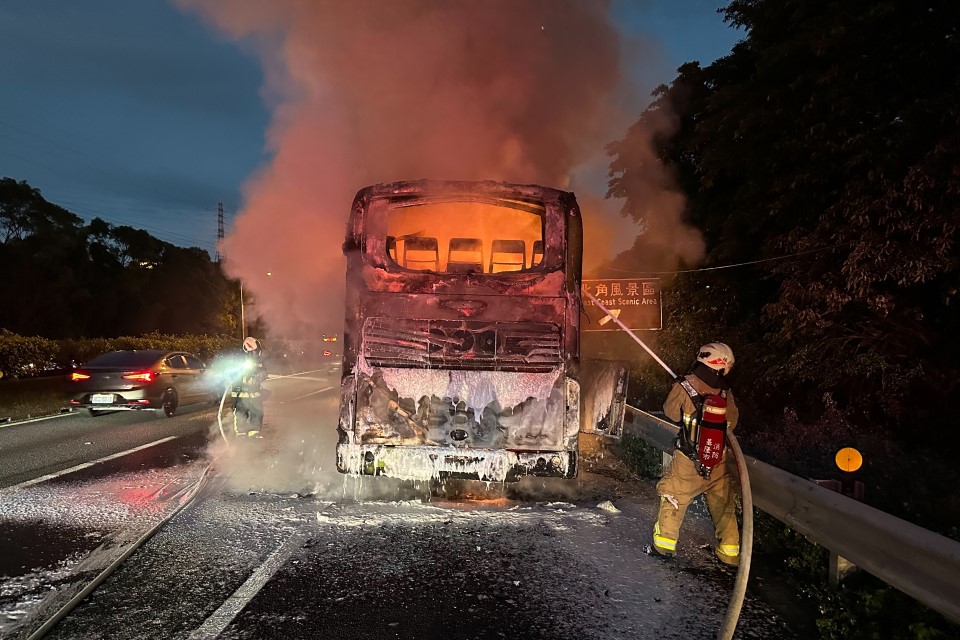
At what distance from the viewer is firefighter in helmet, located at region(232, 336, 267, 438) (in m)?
8.89

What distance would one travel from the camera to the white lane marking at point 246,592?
336 centimetres

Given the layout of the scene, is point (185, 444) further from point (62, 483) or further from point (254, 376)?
point (62, 483)

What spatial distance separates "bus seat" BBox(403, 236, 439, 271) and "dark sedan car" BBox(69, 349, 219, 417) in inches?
281

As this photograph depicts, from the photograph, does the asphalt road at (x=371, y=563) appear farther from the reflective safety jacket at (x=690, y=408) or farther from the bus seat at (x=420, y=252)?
the bus seat at (x=420, y=252)

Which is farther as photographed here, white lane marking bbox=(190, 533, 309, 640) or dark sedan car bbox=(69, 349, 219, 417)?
dark sedan car bbox=(69, 349, 219, 417)

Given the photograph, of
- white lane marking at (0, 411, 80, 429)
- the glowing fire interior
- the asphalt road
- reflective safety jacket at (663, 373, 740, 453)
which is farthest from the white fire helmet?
white lane marking at (0, 411, 80, 429)

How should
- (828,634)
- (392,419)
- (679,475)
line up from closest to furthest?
1. (828,634)
2. (679,475)
3. (392,419)

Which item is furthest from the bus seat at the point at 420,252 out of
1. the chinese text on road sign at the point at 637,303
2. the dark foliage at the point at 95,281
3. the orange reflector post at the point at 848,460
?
the dark foliage at the point at 95,281

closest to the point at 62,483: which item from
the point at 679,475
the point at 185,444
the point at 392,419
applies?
the point at 185,444

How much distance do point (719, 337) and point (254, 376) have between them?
926cm

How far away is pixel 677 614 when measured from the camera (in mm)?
3637

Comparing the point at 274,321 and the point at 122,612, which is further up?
the point at 274,321

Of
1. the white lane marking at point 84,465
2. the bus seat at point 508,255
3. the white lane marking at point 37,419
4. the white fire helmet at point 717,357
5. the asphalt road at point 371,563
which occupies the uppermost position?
the bus seat at point 508,255

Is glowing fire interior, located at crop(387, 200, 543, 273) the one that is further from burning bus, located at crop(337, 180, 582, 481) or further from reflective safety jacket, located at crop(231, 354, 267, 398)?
reflective safety jacket, located at crop(231, 354, 267, 398)
